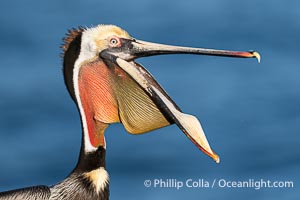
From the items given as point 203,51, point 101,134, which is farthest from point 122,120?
point 203,51

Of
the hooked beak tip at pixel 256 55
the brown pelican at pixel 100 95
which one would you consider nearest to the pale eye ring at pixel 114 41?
the brown pelican at pixel 100 95

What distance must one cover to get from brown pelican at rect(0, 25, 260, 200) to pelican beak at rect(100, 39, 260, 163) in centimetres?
1

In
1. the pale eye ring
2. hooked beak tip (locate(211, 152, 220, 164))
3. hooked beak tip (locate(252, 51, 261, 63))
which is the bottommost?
hooked beak tip (locate(211, 152, 220, 164))

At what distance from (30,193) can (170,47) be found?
2570 millimetres

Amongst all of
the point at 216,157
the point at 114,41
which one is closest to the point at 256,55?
the point at 216,157

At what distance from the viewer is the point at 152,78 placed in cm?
869

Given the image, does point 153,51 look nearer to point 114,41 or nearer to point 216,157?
point 114,41

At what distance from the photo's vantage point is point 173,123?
8.29 meters

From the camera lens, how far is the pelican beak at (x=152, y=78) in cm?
787

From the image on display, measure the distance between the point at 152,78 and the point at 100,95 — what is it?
776 mm

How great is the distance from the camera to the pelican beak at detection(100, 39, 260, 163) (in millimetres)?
7871

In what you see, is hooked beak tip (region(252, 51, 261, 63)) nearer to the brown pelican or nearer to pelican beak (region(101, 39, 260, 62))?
pelican beak (region(101, 39, 260, 62))

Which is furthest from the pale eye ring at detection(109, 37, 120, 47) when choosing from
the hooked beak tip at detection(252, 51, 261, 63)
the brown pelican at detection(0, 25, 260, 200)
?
the hooked beak tip at detection(252, 51, 261, 63)

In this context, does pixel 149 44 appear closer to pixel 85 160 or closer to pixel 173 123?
pixel 173 123
